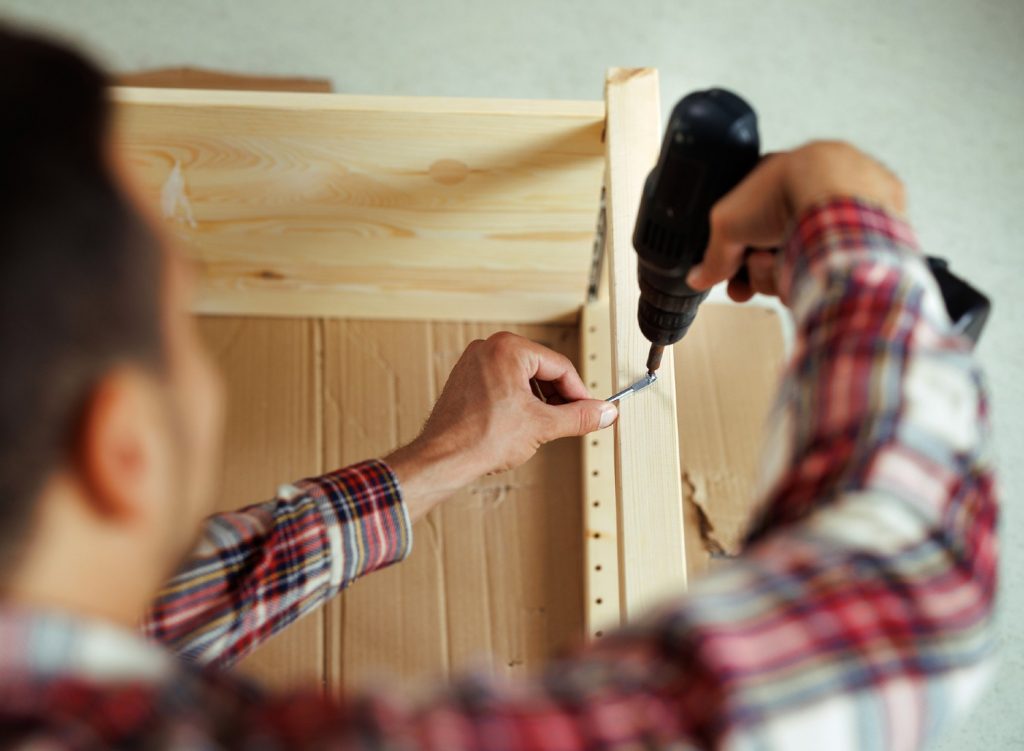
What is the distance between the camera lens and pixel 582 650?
1.16 feet

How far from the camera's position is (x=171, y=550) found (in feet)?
1.18

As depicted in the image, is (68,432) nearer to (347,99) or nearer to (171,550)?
(171,550)

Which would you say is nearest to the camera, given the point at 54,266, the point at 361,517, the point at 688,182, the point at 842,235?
the point at 54,266

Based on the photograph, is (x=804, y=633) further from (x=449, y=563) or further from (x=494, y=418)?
(x=449, y=563)

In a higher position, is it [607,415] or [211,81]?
[211,81]

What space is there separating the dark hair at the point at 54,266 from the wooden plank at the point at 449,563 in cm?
64

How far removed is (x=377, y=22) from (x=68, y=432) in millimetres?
1144

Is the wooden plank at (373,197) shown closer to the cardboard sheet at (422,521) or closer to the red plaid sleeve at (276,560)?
the cardboard sheet at (422,521)

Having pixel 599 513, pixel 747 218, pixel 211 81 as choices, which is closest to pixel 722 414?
pixel 599 513

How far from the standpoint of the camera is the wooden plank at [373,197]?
0.80 metres

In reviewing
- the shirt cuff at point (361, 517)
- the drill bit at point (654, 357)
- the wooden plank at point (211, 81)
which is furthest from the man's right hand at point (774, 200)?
the wooden plank at point (211, 81)

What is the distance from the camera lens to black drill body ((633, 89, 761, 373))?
0.52 m

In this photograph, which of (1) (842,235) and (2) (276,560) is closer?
(1) (842,235)

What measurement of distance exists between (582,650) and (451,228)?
0.65 m
